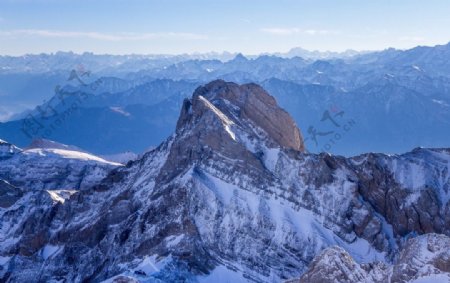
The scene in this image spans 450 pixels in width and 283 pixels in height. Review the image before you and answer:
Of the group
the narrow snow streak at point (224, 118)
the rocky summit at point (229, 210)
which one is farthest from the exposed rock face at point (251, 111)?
the narrow snow streak at point (224, 118)

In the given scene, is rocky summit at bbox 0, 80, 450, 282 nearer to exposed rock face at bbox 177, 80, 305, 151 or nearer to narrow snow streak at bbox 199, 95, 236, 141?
exposed rock face at bbox 177, 80, 305, 151

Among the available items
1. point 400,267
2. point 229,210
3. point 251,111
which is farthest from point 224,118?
point 400,267

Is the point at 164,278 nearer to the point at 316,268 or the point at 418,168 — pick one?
the point at 316,268

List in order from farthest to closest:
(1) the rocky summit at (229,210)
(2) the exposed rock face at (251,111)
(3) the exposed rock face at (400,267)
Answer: (2) the exposed rock face at (251,111) < (1) the rocky summit at (229,210) < (3) the exposed rock face at (400,267)

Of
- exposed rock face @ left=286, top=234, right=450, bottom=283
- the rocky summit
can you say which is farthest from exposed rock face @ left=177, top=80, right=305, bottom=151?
exposed rock face @ left=286, top=234, right=450, bottom=283

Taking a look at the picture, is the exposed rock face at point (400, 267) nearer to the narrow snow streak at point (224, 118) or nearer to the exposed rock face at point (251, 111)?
the narrow snow streak at point (224, 118)

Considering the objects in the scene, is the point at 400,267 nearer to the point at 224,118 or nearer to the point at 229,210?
the point at 229,210
